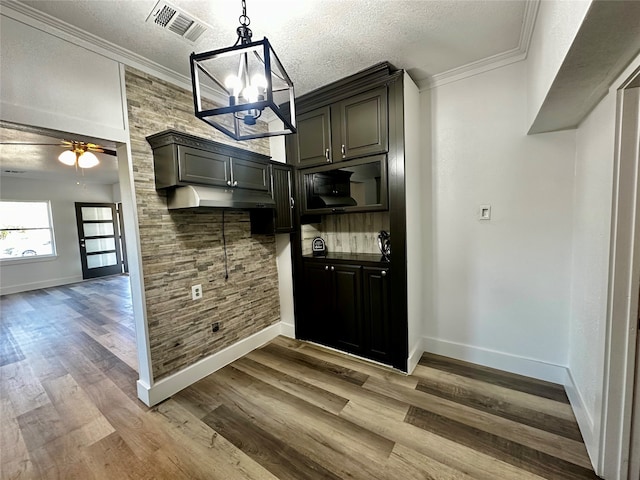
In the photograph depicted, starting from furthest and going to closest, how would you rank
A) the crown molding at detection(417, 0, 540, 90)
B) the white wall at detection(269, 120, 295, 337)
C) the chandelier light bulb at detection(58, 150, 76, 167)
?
the chandelier light bulb at detection(58, 150, 76, 167) → the white wall at detection(269, 120, 295, 337) → the crown molding at detection(417, 0, 540, 90)

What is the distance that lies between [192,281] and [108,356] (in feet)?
5.40

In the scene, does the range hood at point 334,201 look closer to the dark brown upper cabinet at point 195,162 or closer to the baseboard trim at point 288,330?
the dark brown upper cabinet at point 195,162

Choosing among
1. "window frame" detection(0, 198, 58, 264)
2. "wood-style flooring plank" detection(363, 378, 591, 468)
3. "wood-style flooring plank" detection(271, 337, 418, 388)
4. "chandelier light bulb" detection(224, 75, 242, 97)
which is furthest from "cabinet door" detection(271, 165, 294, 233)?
"window frame" detection(0, 198, 58, 264)

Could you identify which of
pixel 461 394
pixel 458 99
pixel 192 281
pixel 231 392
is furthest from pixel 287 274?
pixel 458 99

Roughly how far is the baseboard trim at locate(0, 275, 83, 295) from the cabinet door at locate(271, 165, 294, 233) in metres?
7.30

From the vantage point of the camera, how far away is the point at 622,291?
4.18 feet

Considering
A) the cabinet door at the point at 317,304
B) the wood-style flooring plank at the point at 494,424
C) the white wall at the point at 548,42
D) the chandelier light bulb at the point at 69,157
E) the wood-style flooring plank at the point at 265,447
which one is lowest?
the wood-style flooring plank at the point at 265,447

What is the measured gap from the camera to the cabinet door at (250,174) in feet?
7.55

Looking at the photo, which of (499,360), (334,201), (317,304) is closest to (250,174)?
(334,201)

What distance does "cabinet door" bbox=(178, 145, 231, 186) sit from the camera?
1925 mm

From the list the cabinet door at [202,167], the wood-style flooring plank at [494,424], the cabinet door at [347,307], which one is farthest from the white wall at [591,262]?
the cabinet door at [202,167]

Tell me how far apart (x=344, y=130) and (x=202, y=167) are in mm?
1307

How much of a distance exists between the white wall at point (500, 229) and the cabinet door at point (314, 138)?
1022mm

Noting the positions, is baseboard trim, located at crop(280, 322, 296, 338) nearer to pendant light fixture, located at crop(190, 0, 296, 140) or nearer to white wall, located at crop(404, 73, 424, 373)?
white wall, located at crop(404, 73, 424, 373)
